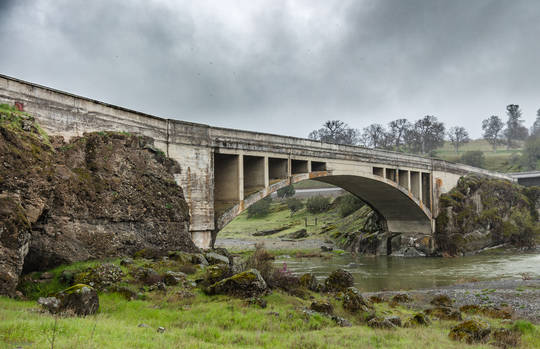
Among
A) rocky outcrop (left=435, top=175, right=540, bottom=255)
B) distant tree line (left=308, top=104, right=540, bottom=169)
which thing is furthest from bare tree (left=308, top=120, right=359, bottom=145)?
rocky outcrop (left=435, top=175, right=540, bottom=255)

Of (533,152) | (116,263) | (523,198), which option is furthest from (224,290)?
(533,152)

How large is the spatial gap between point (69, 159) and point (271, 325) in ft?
32.2

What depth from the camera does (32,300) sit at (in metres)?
10.0

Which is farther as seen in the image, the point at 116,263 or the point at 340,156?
the point at 340,156

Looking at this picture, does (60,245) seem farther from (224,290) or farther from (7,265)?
(224,290)

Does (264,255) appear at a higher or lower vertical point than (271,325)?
higher

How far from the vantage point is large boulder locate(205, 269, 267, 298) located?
11.9 m

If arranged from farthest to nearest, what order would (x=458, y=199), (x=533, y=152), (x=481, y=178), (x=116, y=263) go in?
(x=533, y=152)
(x=481, y=178)
(x=458, y=199)
(x=116, y=263)

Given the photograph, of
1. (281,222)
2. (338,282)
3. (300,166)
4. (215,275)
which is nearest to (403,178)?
(300,166)

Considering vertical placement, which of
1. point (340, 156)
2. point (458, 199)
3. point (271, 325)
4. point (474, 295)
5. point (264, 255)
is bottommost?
point (474, 295)

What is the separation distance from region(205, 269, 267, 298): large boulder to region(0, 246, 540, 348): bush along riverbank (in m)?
0.03

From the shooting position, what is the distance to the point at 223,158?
Answer: 75.2 feet

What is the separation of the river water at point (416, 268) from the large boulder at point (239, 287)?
35.7 ft

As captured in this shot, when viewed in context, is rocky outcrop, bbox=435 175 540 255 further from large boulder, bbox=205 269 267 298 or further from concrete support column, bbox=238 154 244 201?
large boulder, bbox=205 269 267 298
